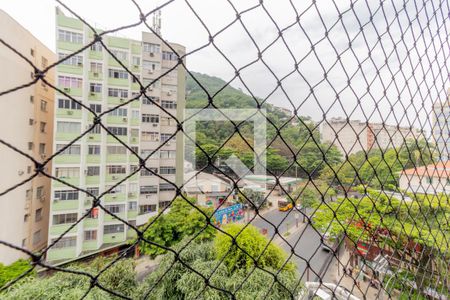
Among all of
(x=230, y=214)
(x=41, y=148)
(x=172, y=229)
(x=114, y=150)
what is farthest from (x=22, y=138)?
(x=230, y=214)

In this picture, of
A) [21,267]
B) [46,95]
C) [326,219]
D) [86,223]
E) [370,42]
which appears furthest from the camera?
[46,95]

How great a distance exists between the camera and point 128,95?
5777 mm

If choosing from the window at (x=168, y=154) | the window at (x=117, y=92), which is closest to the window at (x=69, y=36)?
the window at (x=117, y=92)

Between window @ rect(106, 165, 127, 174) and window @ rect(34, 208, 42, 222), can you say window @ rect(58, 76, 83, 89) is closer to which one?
window @ rect(106, 165, 127, 174)

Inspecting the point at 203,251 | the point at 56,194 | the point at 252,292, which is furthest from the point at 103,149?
the point at 252,292

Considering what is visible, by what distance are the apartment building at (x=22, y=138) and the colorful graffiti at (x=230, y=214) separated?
13.6 feet

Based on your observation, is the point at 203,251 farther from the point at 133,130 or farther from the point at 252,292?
the point at 133,130

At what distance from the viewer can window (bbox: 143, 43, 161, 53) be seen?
668 cm

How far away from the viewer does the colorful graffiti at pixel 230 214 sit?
634 centimetres

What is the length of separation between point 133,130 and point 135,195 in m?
1.63

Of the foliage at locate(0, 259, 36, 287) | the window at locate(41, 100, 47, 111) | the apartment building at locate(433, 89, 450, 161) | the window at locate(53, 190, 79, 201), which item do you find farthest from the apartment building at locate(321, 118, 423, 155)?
the window at locate(41, 100, 47, 111)

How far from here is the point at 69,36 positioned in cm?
497

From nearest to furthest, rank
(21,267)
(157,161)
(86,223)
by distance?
(21,267) < (86,223) < (157,161)

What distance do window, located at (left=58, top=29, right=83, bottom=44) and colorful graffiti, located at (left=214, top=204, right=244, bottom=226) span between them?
17.4 ft
